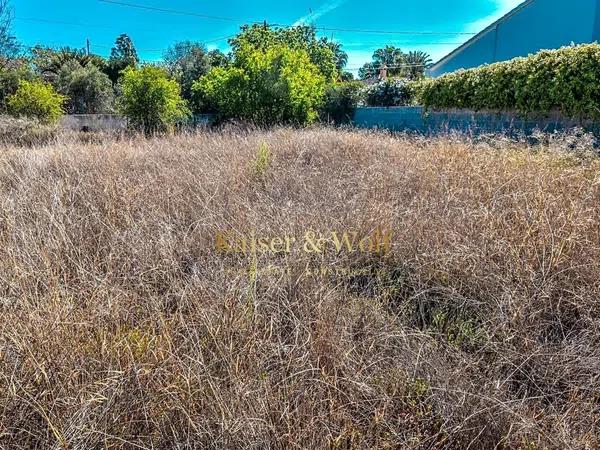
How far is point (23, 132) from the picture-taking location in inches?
345

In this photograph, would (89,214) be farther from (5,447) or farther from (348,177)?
(348,177)

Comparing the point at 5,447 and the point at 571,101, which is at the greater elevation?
the point at 571,101

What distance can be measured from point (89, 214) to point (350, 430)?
8.87 feet

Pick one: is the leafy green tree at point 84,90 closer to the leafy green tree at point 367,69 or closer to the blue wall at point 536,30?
the blue wall at point 536,30

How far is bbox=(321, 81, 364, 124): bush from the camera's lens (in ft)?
43.1

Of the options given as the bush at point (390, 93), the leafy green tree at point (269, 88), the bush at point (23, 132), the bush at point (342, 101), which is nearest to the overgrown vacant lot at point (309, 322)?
the bush at point (23, 132)

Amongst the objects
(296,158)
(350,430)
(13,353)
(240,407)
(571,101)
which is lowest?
(350,430)

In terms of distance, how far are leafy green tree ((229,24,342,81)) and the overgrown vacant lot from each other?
1551 cm

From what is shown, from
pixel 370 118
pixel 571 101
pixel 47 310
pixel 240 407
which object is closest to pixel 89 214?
pixel 47 310

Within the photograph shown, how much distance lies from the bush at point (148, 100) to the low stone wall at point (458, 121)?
5.41 metres

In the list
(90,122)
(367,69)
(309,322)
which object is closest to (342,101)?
(90,122)

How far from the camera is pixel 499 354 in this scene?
1757mm

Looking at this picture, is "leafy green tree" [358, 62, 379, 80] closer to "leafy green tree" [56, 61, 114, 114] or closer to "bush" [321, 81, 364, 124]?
"leafy green tree" [56, 61, 114, 114]

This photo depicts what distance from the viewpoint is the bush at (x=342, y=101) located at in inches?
517
